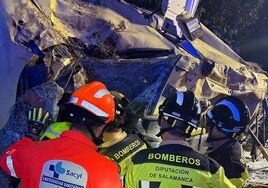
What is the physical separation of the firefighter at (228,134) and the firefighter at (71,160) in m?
0.85

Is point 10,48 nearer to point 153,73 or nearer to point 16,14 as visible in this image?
point 16,14

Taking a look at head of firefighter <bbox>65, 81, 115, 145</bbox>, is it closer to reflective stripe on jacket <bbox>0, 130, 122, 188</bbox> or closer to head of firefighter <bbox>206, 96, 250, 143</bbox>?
reflective stripe on jacket <bbox>0, 130, 122, 188</bbox>

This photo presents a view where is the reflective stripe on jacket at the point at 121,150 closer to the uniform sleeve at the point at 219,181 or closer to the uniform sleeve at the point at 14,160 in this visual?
the uniform sleeve at the point at 14,160

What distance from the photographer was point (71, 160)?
269 cm

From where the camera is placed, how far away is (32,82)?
5363 mm

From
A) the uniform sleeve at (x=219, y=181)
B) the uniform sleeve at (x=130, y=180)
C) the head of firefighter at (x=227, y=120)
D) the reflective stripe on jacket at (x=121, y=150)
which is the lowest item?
the reflective stripe on jacket at (x=121, y=150)

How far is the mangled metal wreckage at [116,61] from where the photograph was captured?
528 cm

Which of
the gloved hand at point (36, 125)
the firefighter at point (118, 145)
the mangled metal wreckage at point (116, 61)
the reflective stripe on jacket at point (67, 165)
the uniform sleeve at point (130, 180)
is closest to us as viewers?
the reflective stripe on jacket at point (67, 165)

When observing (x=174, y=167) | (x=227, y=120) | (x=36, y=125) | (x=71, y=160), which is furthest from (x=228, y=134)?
(x=36, y=125)

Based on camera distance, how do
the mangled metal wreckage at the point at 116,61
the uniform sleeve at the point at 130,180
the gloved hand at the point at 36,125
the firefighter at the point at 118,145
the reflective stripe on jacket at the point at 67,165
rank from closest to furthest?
the reflective stripe on jacket at the point at 67,165
the uniform sleeve at the point at 130,180
the firefighter at the point at 118,145
the gloved hand at the point at 36,125
the mangled metal wreckage at the point at 116,61

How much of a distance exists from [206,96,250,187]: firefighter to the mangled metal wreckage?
166 centimetres

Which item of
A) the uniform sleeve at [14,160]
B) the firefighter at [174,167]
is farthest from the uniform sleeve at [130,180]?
the uniform sleeve at [14,160]

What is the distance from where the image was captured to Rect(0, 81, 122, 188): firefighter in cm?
268

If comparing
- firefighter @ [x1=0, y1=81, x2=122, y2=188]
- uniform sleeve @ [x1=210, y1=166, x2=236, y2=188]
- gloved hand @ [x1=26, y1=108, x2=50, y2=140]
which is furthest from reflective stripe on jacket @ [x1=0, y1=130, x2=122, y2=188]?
gloved hand @ [x1=26, y1=108, x2=50, y2=140]
